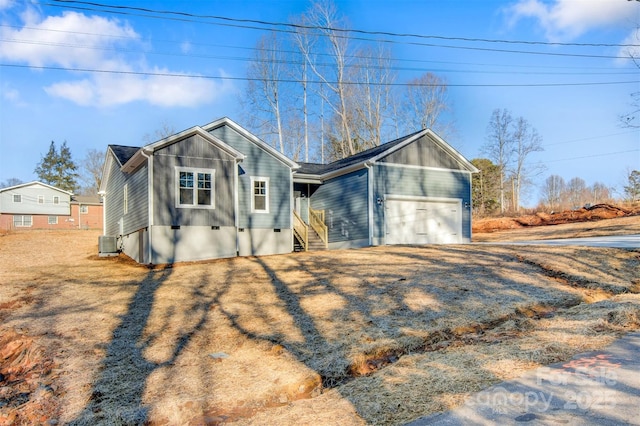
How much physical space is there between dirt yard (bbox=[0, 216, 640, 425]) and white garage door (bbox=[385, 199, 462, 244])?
671cm

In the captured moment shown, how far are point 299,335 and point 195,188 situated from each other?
1054 centimetres

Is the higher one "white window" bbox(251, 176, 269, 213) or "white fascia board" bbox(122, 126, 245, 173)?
"white fascia board" bbox(122, 126, 245, 173)

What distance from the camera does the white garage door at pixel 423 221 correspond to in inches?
806

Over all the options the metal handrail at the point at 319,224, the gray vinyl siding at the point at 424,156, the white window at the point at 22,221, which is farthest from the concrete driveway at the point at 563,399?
the white window at the point at 22,221

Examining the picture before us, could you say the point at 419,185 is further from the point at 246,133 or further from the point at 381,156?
the point at 246,133

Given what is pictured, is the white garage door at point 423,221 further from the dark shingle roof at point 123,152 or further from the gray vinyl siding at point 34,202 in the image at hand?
the gray vinyl siding at point 34,202

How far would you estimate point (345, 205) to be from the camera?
2122 centimetres

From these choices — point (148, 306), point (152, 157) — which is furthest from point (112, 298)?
point (152, 157)

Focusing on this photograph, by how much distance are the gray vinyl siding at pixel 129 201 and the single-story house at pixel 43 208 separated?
89.4 ft

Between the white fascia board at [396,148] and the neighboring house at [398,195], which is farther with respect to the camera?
the neighboring house at [398,195]

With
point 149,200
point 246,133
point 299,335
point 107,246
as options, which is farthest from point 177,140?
point 299,335

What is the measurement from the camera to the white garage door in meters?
20.5

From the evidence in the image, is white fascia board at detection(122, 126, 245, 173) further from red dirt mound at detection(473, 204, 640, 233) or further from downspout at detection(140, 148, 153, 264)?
red dirt mound at detection(473, 204, 640, 233)

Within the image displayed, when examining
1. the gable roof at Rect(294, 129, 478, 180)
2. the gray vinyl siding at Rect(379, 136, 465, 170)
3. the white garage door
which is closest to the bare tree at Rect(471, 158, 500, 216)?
the gable roof at Rect(294, 129, 478, 180)
